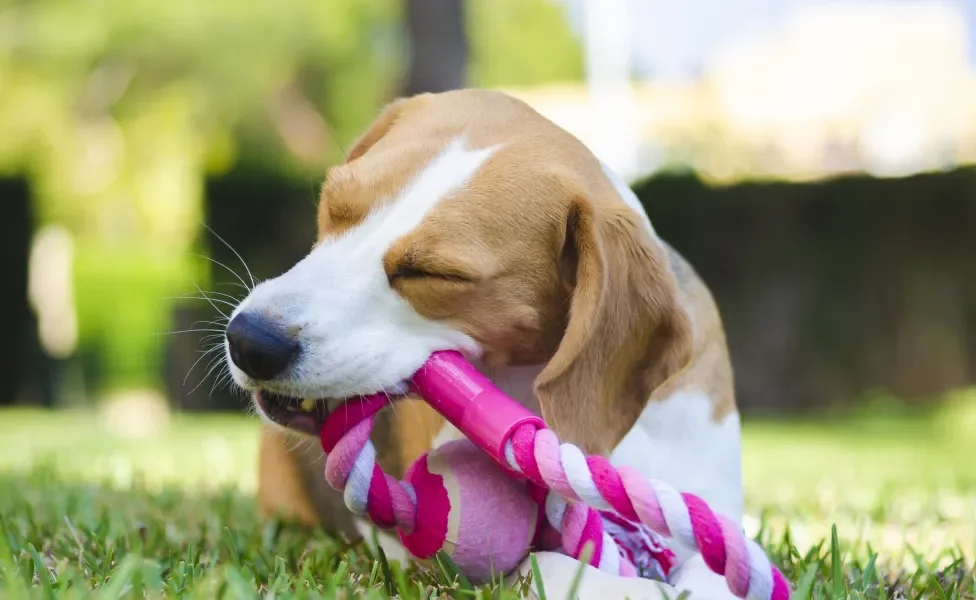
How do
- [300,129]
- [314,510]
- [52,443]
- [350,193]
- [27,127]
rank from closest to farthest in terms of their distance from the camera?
→ [350,193], [314,510], [52,443], [27,127], [300,129]

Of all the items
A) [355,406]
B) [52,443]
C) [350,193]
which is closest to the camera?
[355,406]

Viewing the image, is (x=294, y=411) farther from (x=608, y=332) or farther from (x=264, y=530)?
(x=264, y=530)

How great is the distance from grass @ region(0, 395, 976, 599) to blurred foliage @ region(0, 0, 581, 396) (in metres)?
20.1

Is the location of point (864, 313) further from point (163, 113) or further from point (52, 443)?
point (163, 113)

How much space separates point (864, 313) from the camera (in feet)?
43.9

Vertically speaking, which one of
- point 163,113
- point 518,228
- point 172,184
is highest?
point 518,228

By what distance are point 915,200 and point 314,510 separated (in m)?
11.4

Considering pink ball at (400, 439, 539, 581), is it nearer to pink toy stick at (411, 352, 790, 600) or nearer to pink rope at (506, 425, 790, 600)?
pink toy stick at (411, 352, 790, 600)

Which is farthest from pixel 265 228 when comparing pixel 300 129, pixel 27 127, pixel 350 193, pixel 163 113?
pixel 300 129

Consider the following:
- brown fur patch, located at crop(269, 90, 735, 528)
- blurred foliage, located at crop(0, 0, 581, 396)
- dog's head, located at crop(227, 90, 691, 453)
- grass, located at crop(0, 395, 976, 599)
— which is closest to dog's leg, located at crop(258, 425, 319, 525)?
grass, located at crop(0, 395, 976, 599)

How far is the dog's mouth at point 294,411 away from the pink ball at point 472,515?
0.30 m

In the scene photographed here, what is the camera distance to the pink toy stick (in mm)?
2166

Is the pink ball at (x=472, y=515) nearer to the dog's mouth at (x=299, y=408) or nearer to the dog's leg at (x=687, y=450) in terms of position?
the dog's mouth at (x=299, y=408)

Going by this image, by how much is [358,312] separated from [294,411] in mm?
327
